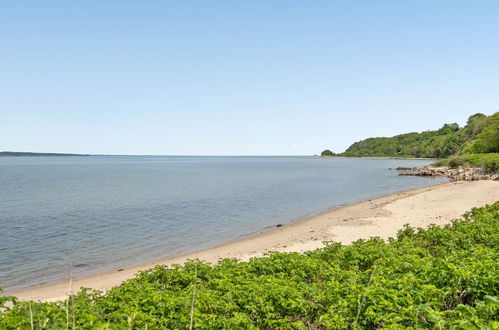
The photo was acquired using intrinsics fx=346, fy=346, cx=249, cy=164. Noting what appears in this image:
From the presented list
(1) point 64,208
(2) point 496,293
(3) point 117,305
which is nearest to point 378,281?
(2) point 496,293

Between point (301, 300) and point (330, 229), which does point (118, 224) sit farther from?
point (301, 300)

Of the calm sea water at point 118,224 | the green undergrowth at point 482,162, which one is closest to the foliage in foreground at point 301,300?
the calm sea water at point 118,224

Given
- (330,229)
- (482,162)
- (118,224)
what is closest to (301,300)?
(330,229)

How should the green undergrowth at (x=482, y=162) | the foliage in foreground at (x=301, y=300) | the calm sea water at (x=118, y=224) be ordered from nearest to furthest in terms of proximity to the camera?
the foliage in foreground at (x=301, y=300) → the calm sea water at (x=118, y=224) → the green undergrowth at (x=482, y=162)

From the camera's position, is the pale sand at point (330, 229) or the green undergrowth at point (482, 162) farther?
the green undergrowth at point (482, 162)

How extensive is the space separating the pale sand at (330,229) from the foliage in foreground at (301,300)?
340 inches

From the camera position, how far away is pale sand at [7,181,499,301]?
1594cm

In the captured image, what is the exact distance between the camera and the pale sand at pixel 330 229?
628 inches

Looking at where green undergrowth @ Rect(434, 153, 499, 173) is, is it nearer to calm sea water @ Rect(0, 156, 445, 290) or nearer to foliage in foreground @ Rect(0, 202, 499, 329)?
calm sea water @ Rect(0, 156, 445, 290)

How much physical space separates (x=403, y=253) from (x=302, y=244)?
1087 centimetres

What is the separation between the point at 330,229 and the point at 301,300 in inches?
763

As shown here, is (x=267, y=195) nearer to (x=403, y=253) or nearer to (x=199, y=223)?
(x=199, y=223)

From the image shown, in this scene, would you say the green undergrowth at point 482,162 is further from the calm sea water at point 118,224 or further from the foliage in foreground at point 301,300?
the foliage in foreground at point 301,300

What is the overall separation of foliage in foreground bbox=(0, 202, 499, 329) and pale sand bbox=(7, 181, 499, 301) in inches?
340
